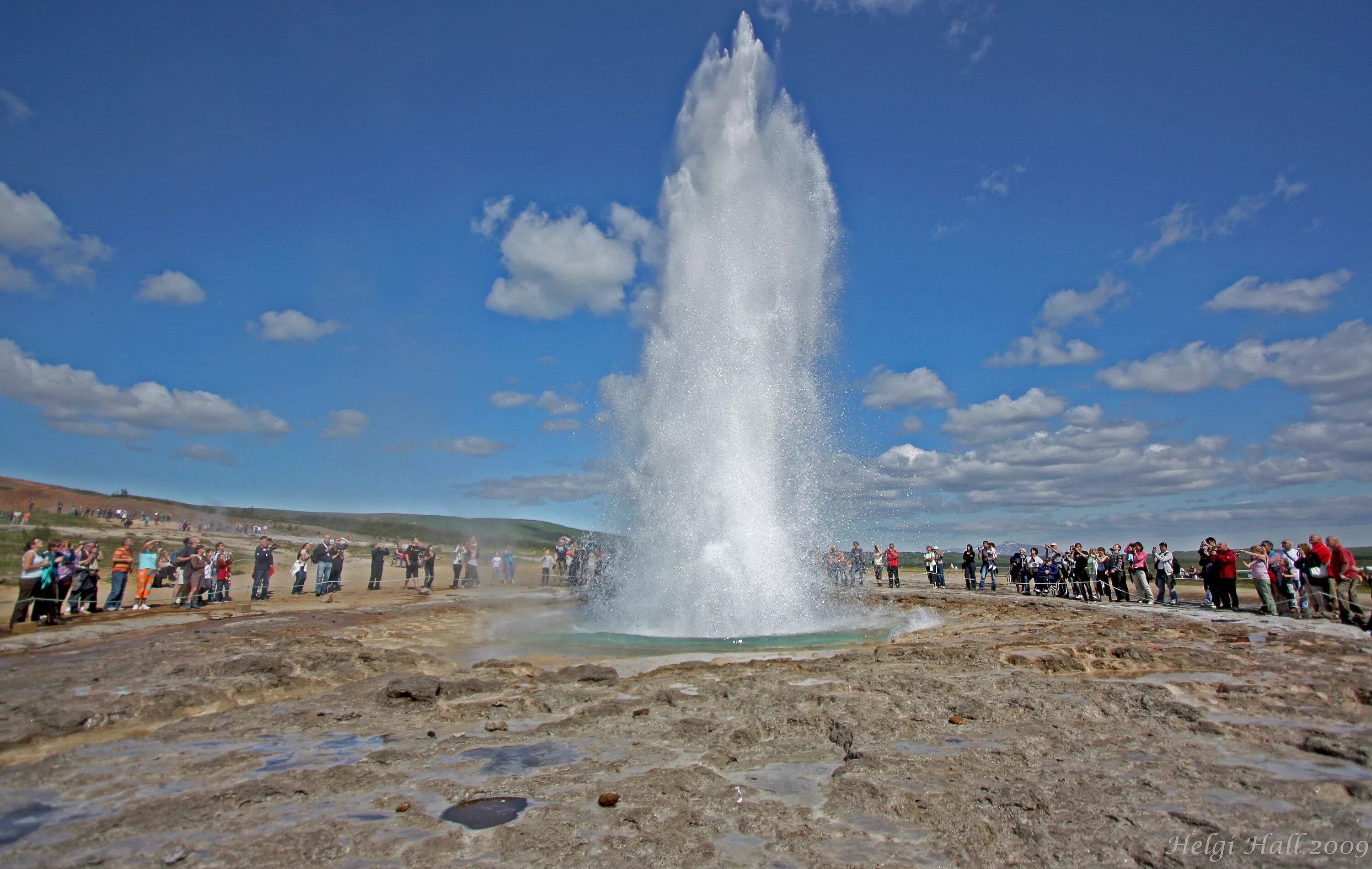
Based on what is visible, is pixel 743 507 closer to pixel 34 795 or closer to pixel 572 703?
pixel 572 703

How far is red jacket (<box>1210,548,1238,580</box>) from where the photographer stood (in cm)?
1817

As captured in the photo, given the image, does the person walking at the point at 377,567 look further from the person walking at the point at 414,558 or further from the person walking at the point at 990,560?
the person walking at the point at 990,560

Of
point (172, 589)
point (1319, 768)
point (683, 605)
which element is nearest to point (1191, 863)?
point (1319, 768)

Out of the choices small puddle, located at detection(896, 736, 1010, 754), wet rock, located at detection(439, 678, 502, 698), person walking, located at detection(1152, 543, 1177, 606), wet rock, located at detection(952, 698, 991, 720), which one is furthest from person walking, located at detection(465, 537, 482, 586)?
small puddle, located at detection(896, 736, 1010, 754)

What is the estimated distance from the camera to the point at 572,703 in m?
7.89

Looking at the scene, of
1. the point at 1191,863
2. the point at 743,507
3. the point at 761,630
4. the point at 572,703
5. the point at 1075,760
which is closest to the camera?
Answer: the point at 1191,863

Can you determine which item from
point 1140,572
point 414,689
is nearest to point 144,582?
point 414,689

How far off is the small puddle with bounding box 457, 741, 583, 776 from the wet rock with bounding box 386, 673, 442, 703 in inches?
83.5

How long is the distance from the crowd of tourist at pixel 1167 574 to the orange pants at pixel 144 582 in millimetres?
21760

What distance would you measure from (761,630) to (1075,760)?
360 inches

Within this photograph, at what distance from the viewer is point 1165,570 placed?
20.7m

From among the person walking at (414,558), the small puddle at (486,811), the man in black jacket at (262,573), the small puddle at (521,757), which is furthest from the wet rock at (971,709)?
the person walking at (414,558)

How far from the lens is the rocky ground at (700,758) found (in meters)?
4.18

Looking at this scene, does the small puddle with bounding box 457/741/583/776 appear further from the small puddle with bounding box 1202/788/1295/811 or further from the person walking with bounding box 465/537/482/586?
the person walking with bounding box 465/537/482/586
